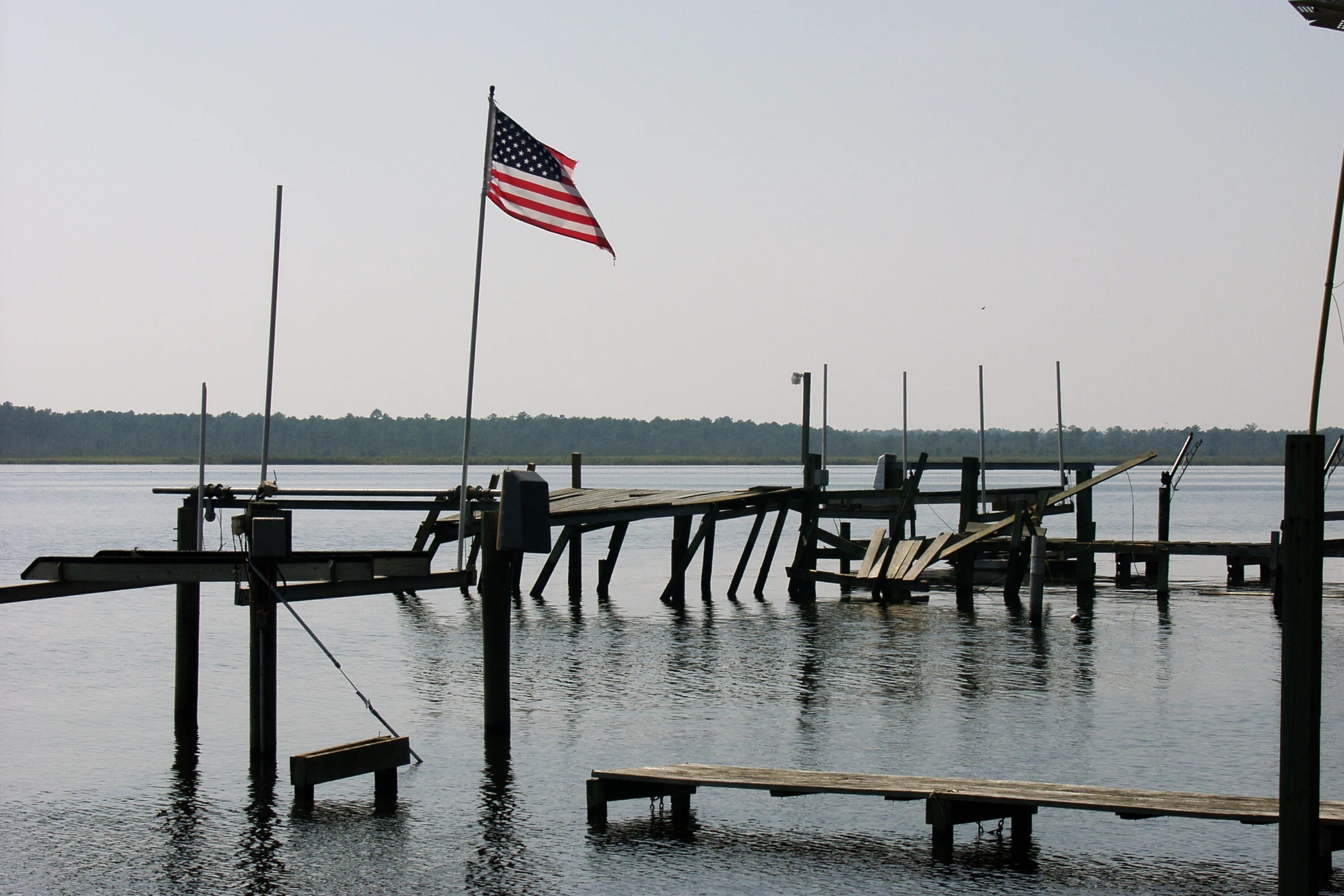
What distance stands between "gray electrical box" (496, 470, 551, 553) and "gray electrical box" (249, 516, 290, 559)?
2.14m

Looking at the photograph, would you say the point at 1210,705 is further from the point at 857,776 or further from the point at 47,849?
the point at 47,849

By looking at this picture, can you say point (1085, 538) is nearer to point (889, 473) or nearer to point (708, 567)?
point (889, 473)

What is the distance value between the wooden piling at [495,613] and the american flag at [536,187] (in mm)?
6390

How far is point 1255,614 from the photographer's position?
2855 centimetres

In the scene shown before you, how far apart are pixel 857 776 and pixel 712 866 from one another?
5.45 feet

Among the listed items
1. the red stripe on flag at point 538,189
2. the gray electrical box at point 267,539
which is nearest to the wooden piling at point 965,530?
the red stripe on flag at point 538,189

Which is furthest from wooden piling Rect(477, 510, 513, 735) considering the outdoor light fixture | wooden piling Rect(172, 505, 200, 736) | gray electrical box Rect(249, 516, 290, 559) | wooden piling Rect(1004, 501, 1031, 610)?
wooden piling Rect(1004, 501, 1031, 610)

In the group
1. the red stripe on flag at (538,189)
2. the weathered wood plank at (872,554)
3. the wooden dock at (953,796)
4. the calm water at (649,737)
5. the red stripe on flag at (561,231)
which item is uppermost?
the red stripe on flag at (538,189)

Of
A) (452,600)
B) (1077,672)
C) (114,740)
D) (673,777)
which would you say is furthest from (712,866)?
(452,600)

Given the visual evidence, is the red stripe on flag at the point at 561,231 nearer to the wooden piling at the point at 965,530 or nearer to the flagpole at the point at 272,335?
the flagpole at the point at 272,335

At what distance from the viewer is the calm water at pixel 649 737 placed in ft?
35.8

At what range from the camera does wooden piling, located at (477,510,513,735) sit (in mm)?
14516

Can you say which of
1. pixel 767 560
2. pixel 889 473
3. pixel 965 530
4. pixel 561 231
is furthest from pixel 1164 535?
pixel 561 231

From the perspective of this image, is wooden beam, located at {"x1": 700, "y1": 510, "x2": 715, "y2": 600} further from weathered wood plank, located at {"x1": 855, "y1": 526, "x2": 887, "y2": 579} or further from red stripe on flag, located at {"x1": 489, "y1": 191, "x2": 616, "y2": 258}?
red stripe on flag, located at {"x1": 489, "y1": 191, "x2": 616, "y2": 258}
